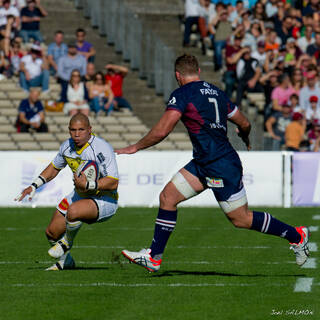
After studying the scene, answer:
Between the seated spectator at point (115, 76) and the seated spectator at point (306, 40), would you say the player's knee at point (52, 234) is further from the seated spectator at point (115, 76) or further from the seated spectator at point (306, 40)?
the seated spectator at point (306, 40)

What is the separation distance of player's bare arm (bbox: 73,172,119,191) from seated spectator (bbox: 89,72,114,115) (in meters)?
13.7

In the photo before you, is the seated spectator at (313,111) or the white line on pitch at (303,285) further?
the seated spectator at (313,111)

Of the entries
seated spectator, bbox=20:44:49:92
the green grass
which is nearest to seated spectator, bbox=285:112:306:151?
seated spectator, bbox=20:44:49:92

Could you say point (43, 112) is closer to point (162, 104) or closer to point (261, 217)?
point (162, 104)

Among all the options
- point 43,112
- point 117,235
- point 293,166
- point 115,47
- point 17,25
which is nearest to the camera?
point 117,235

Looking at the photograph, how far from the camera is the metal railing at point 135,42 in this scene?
2552 cm

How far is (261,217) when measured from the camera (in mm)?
9781

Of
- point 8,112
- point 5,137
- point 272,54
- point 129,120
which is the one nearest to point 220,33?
point 272,54

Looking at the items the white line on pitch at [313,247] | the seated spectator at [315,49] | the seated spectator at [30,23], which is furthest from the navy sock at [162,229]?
the seated spectator at [315,49]

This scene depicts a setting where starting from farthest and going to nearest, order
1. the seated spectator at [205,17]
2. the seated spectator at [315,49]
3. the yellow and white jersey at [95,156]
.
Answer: the seated spectator at [205,17] → the seated spectator at [315,49] → the yellow and white jersey at [95,156]

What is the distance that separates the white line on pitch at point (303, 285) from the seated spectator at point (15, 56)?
15317 mm

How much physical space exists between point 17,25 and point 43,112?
9.49ft

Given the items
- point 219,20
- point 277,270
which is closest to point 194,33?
point 219,20

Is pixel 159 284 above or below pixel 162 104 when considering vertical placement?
above
